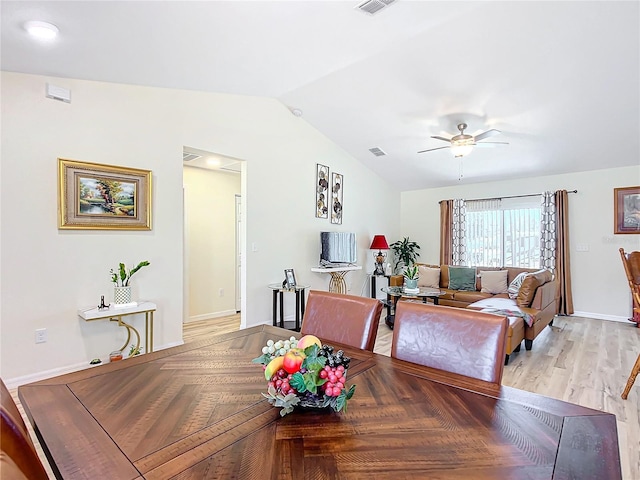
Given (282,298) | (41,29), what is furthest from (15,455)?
(282,298)

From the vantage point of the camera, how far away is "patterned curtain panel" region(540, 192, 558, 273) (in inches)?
221

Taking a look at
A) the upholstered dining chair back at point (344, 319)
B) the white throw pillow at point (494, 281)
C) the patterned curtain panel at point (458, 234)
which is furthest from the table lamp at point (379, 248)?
the upholstered dining chair back at point (344, 319)

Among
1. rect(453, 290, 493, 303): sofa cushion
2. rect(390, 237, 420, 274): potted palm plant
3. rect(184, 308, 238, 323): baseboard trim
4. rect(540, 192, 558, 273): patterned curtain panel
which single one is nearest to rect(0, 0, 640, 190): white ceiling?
rect(540, 192, 558, 273): patterned curtain panel

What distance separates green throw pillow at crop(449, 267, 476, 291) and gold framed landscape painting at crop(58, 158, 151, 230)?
15.2ft

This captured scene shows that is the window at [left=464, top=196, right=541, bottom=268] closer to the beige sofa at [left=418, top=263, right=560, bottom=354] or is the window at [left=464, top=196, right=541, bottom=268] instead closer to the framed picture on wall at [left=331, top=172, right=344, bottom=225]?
the beige sofa at [left=418, top=263, right=560, bottom=354]

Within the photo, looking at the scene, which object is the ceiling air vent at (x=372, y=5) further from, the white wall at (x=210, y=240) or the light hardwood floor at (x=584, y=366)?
the white wall at (x=210, y=240)

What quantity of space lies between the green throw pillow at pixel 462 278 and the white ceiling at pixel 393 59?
2.00m

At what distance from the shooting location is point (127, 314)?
3066mm

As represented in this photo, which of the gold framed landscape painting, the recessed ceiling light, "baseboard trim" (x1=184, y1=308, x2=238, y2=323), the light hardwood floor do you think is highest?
the recessed ceiling light

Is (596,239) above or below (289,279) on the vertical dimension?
above

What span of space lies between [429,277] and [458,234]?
4.44ft

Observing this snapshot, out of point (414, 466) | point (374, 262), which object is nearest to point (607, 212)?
point (374, 262)

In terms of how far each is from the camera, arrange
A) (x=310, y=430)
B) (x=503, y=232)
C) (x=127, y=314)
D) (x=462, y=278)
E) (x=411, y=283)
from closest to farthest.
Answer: (x=310, y=430)
(x=127, y=314)
(x=411, y=283)
(x=462, y=278)
(x=503, y=232)

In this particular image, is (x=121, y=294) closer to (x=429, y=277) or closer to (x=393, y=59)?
(x=393, y=59)
